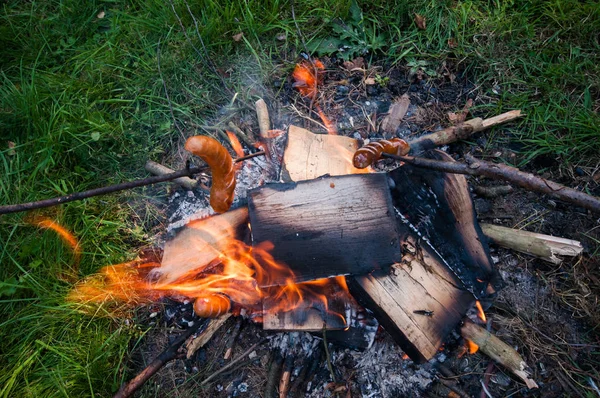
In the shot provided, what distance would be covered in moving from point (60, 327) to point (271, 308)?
5.15 ft

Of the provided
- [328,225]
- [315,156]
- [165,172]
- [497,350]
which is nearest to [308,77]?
[315,156]

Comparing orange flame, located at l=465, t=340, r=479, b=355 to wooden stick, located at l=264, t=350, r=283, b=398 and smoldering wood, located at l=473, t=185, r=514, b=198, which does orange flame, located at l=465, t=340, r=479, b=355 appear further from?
wooden stick, located at l=264, t=350, r=283, b=398

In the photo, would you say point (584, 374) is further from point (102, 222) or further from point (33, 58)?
point (33, 58)

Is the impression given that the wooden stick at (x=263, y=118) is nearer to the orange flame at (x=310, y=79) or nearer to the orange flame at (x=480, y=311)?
the orange flame at (x=310, y=79)

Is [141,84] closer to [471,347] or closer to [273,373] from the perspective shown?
[273,373]

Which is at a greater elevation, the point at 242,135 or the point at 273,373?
the point at 242,135

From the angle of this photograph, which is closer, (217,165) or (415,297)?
(217,165)

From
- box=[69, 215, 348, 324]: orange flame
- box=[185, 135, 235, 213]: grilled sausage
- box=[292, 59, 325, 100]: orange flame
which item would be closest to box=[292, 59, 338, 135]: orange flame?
box=[292, 59, 325, 100]: orange flame

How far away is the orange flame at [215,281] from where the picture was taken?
2.47m

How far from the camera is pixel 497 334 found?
106 inches

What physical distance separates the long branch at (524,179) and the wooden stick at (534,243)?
0.80 meters

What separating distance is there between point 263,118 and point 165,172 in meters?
0.90

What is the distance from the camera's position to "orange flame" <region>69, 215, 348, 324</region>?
247 centimetres

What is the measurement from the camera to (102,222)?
310cm
